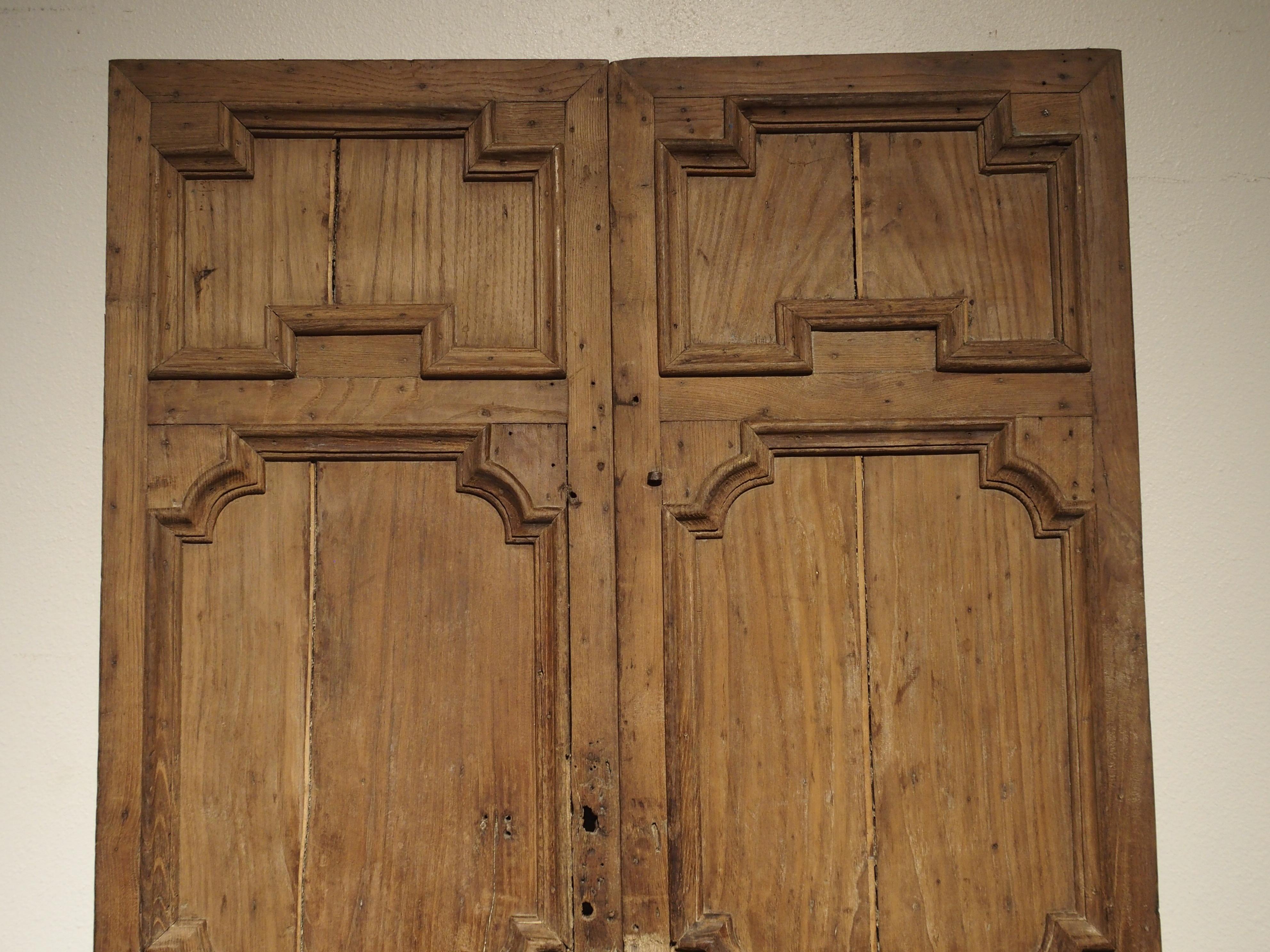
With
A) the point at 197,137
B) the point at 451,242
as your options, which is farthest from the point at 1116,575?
the point at 197,137

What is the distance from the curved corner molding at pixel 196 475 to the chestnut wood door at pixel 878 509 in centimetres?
54

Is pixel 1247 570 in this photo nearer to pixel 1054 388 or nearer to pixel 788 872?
pixel 1054 388

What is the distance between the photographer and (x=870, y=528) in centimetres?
136

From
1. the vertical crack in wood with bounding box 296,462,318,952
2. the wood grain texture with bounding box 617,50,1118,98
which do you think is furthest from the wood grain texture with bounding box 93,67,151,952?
the wood grain texture with bounding box 617,50,1118,98

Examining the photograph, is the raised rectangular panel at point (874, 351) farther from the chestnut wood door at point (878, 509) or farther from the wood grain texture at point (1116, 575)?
the wood grain texture at point (1116, 575)

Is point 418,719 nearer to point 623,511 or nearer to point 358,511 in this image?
point 358,511

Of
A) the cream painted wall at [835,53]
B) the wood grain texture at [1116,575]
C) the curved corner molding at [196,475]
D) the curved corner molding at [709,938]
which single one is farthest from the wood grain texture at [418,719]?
the wood grain texture at [1116,575]

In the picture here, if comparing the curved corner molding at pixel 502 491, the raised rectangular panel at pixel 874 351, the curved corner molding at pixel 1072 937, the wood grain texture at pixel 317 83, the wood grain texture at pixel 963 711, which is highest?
the wood grain texture at pixel 317 83

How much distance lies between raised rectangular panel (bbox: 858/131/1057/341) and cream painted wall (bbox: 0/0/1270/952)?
14 centimetres

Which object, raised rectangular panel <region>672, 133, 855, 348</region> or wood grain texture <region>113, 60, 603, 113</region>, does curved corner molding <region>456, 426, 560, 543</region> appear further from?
wood grain texture <region>113, 60, 603, 113</region>

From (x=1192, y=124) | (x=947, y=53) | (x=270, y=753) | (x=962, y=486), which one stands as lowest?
(x=270, y=753)

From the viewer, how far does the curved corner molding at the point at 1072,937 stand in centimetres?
129

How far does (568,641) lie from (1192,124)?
45.8 inches

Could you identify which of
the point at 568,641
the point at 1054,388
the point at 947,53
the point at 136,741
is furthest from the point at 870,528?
the point at 136,741
